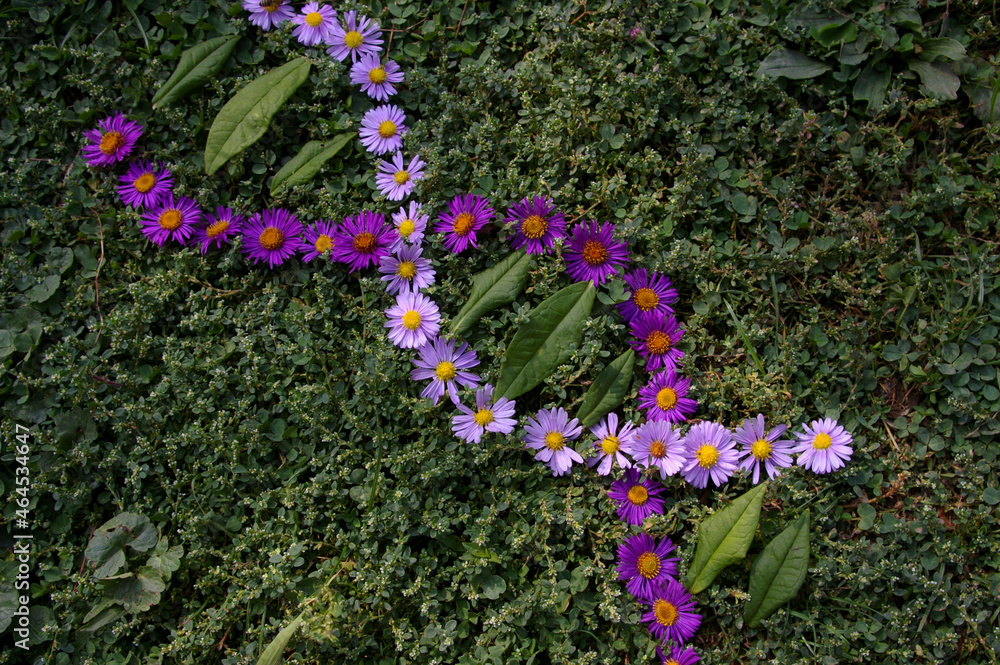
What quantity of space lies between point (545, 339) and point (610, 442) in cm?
44

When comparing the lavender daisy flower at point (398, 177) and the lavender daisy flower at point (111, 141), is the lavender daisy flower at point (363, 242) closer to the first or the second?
the lavender daisy flower at point (398, 177)

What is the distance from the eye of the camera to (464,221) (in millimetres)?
2607

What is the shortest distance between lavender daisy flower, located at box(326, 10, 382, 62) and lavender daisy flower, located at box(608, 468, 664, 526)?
2.00 m

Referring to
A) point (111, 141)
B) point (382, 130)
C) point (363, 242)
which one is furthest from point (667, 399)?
point (111, 141)

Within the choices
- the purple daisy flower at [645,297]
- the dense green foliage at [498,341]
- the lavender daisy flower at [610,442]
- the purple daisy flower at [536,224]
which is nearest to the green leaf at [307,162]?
the dense green foliage at [498,341]

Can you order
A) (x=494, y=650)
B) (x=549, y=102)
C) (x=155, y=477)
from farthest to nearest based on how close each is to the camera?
1. (x=549, y=102)
2. (x=155, y=477)
3. (x=494, y=650)

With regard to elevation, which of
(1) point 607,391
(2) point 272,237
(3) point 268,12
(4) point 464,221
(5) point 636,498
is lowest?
(5) point 636,498

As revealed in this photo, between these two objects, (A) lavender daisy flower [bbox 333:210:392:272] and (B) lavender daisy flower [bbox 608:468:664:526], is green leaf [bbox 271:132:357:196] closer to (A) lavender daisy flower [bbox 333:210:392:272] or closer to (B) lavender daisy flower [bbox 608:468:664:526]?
(A) lavender daisy flower [bbox 333:210:392:272]

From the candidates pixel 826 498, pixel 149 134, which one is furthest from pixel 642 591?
pixel 149 134

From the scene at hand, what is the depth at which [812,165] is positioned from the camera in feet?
9.00

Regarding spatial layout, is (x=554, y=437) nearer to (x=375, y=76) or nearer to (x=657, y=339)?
(x=657, y=339)

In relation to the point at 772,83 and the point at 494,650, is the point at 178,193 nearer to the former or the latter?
the point at 494,650

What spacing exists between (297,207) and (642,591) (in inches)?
77.3

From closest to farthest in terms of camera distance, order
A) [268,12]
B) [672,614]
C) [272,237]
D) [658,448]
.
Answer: [672,614] → [658,448] → [272,237] → [268,12]
